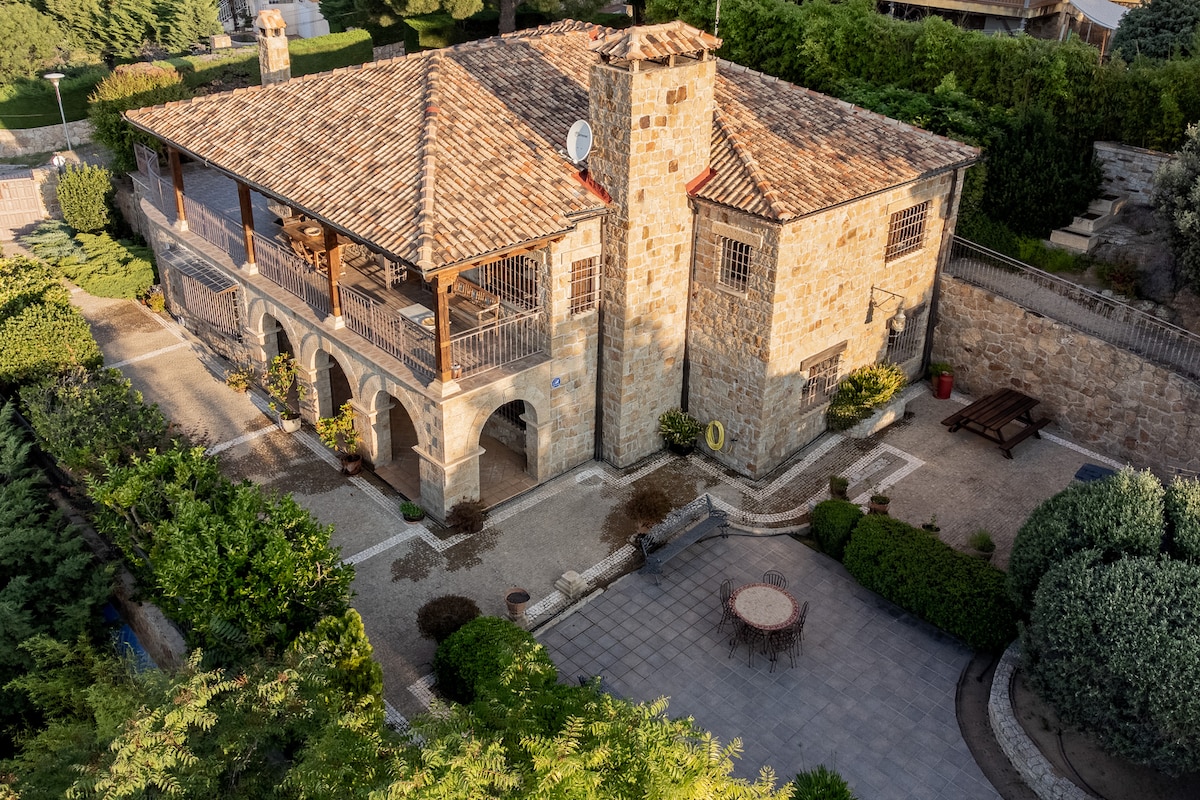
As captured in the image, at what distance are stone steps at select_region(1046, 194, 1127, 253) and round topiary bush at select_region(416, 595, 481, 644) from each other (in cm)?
1885

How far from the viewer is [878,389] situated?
24000 millimetres

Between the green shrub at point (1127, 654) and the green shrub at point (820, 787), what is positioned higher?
the green shrub at point (1127, 654)

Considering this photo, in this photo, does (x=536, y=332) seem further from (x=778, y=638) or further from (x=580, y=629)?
(x=778, y=638)

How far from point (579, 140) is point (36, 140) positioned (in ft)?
115

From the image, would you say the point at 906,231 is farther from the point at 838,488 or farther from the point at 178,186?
the point at 178,186

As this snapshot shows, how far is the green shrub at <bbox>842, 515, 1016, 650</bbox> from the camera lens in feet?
60.3

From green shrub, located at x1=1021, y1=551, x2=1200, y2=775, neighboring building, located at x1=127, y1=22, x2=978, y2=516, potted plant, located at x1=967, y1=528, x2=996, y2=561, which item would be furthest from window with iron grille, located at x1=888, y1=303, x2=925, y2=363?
green shrub, located at x1=1021, y1=551, x2=1200, y2=775

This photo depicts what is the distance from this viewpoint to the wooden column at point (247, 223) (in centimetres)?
2417

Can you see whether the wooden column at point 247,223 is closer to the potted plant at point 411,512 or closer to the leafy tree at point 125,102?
the potted plant at point 411,512

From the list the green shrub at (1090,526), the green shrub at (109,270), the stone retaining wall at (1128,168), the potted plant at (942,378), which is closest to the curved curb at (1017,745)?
the green shrub at (1090,526)

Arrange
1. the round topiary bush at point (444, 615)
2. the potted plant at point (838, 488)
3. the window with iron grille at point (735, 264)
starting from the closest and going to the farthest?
the round topiary bush at point (444, 615)
the window with iron grille at point (735, 264)
the potted plant at point (838, 488)

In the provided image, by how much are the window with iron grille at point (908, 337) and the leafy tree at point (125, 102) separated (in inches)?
980

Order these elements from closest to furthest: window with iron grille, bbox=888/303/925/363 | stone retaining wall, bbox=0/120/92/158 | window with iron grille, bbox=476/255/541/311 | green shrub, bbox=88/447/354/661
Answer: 1. green shrub, bbox=88/447/354/661
2. window with iron grille, bbox=476/255/541/311
3. window with iron grille, bbox=888/303/925/363
4. stone retaining wall, bbox=0/120/92/158

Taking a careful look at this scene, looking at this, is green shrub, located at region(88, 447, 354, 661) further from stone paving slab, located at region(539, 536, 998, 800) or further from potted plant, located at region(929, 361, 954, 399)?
potted plant, located at region(929, 361, 954, 399)
